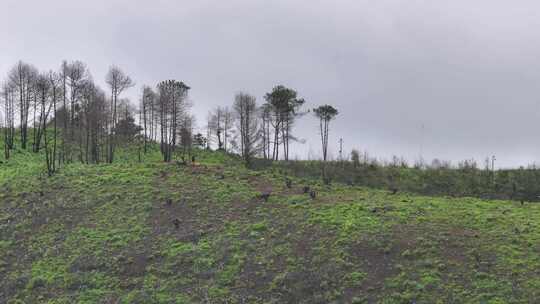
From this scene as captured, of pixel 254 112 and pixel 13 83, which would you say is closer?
pixel 13 83

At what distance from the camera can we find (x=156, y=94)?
6388 cm

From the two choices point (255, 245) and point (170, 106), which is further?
point (170, 106)

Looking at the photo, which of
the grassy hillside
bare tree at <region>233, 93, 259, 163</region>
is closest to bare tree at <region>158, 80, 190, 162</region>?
bare tree at <region>233, 93, 259, 163</region>

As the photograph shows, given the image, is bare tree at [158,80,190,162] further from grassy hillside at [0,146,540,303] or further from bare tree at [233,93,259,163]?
grassy hillside at [0,146,540,303]

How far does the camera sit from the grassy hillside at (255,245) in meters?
17.2

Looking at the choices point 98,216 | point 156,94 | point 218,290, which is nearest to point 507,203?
point 218,290

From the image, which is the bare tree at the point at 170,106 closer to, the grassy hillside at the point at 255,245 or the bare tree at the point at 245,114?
the bare tree at the point at 245,114

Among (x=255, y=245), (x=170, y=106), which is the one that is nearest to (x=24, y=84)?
(x=170, y=106)

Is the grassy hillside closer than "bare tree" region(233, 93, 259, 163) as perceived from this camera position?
Yes

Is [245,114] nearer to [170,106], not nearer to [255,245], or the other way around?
[170,106]

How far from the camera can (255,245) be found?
70.1ft

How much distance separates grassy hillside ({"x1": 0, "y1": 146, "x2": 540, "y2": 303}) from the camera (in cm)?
1725

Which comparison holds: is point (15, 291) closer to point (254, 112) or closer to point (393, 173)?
point (393, 173)

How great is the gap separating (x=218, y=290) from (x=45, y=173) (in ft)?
71.3
